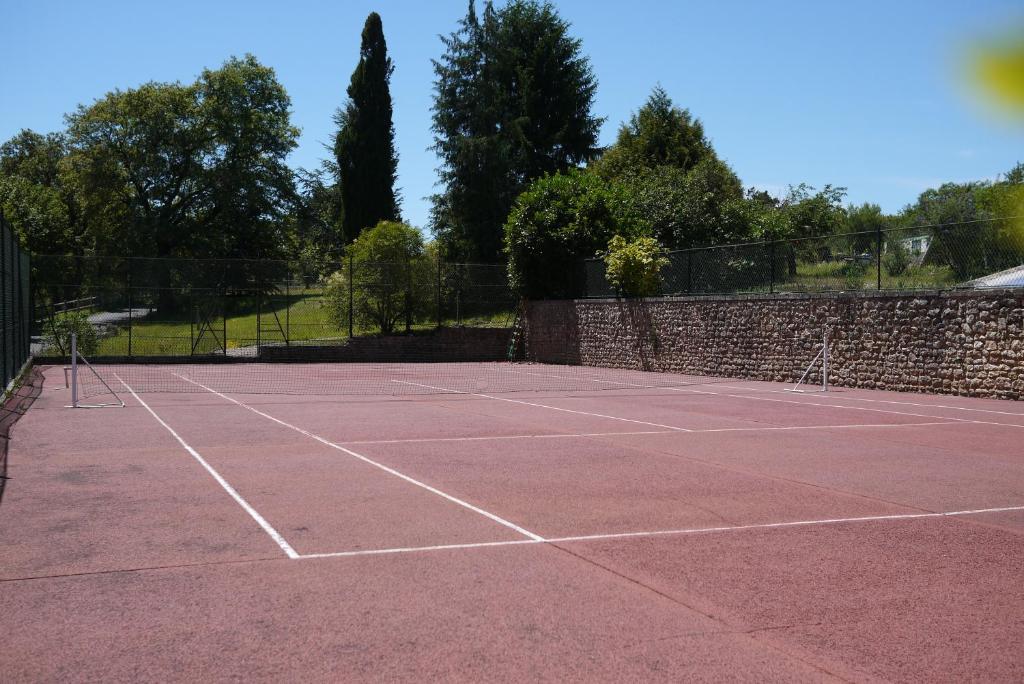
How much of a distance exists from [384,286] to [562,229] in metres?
7.64

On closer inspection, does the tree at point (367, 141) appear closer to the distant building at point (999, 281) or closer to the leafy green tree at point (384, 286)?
the leafy green tree at point (384, 286)

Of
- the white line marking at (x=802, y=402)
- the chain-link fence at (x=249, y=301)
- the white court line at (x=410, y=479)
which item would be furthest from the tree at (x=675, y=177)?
the white court line at (x=410, y=479)

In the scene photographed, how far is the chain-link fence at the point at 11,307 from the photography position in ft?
58.3

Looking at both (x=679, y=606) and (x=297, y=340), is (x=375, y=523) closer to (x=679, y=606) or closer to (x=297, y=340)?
(x=679, y=606)

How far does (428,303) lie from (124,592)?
33771 mm


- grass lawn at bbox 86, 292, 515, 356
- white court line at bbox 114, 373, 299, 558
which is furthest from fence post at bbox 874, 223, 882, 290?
grass lawn at bbox 86, 292, 515, 356

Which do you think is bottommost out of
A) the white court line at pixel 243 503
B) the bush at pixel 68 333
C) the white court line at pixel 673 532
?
the white court line at pixel 673 532

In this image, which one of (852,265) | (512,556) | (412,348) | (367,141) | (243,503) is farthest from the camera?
(367,141)

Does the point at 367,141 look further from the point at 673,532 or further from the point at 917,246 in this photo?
the point at 673,532

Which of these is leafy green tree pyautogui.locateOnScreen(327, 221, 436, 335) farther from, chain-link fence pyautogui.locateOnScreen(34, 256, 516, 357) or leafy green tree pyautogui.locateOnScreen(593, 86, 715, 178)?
leafy green tree pyautogui.locateOnScreen(593, 86, 715, 178)

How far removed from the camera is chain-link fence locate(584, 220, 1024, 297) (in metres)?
19.8

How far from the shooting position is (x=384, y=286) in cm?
3931

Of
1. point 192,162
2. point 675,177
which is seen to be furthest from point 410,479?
point 192,162

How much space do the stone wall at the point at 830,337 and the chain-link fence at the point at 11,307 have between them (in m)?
17.9
